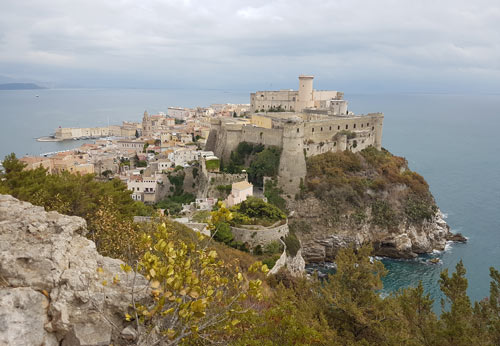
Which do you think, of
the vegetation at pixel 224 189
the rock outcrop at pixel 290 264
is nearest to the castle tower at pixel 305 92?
the vegetation at pixel 224 189

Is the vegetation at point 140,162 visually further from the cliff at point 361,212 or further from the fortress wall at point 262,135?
the cliff at point 361,212

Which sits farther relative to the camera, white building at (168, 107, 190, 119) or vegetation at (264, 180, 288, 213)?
white building at (168, 107, 190, 119)

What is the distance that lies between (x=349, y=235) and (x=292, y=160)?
22.2 feet

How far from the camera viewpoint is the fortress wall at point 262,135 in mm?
29420

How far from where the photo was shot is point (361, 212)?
28.1 m

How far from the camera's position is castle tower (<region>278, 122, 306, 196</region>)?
2773 centimetres

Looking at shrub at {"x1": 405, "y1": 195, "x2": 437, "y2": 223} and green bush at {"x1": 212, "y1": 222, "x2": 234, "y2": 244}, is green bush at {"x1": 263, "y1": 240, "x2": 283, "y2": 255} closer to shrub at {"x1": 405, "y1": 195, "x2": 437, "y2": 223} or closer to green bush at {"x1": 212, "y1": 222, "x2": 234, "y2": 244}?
green bush at {"x1": 212, "y1": 222, "x2": 234, "y2": 244}

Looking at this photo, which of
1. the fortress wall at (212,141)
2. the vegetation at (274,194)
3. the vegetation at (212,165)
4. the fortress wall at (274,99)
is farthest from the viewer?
the fortress wall at (274,99)

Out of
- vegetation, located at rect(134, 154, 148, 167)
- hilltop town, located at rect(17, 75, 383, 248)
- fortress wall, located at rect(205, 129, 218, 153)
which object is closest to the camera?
hilltop town, located at rect(17, 75, 383, 248)

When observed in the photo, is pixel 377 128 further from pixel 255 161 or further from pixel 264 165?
pixel 255 161

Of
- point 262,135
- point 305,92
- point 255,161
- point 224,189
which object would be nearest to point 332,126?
point 262,135

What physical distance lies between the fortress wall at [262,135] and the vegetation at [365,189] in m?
2.92

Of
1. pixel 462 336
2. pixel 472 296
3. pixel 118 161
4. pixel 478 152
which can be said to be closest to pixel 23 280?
pixel 462 336

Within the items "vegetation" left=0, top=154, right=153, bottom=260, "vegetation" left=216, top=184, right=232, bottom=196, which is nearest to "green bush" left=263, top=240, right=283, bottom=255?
"vegetation" left=0, top=154, right=153, bottom=260
